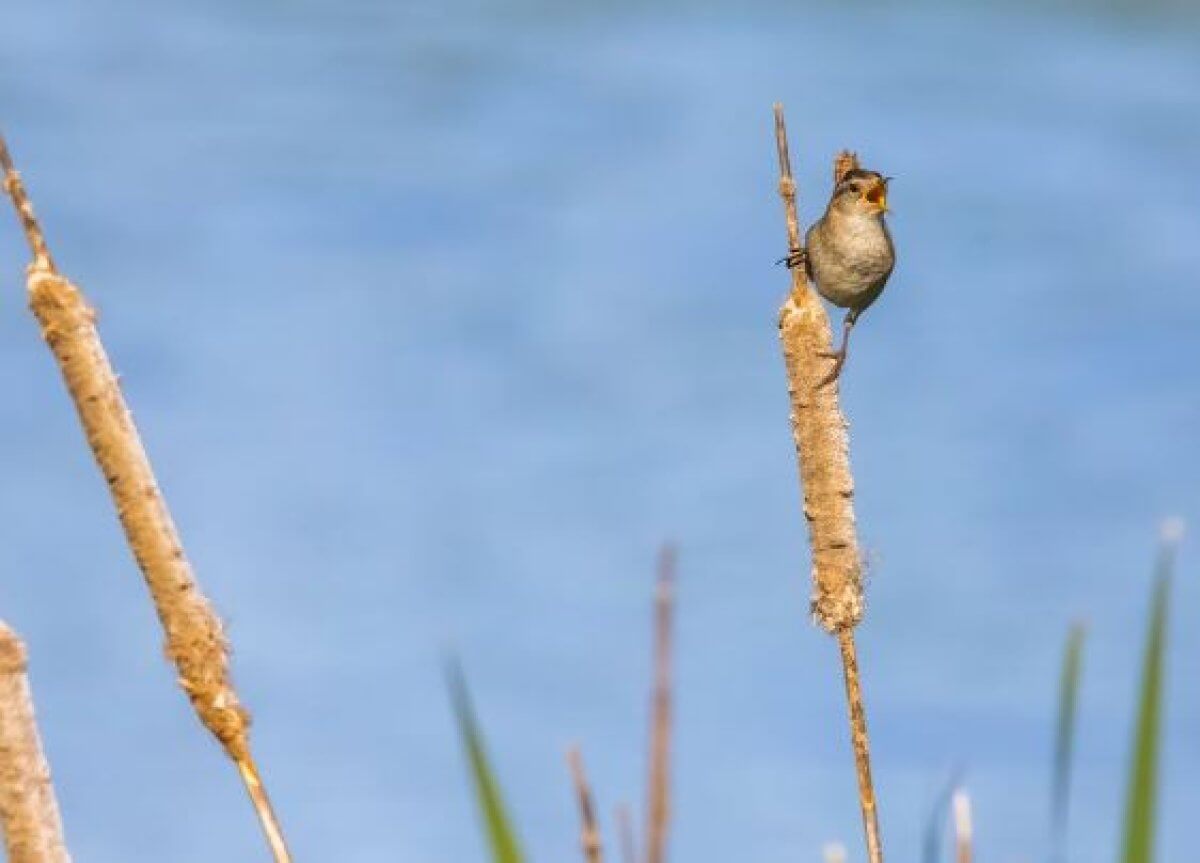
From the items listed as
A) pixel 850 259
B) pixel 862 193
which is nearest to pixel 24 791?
pixel 850 259

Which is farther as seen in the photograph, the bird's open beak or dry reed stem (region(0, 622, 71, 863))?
the bird's open beak

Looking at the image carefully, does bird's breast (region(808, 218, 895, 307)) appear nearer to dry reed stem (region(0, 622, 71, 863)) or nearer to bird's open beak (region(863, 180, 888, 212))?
bird's open beak (region(863, 180, 888, 212))

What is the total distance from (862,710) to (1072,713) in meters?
1.81

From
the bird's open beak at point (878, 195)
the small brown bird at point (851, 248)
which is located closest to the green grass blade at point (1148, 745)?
the small brown bird at point (851, 248)

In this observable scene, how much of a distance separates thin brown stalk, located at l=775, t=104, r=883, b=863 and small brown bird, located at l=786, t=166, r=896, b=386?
1.60ft

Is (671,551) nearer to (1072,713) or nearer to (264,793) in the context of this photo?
(1072,713)

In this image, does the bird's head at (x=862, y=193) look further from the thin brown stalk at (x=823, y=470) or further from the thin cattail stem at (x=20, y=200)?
the thin cattail stem at (x=20, y=200)

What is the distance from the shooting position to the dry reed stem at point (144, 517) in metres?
2.71

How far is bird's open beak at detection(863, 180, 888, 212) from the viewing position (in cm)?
491

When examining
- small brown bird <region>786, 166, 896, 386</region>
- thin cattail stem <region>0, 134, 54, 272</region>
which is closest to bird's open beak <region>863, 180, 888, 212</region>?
small brown bird <region>786, 166, 896, 386</region>

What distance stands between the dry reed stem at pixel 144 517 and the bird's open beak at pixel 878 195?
2.53 meters

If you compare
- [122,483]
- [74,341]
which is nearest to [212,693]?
[122,483]

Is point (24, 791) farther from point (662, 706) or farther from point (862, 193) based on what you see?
point (862, 193)

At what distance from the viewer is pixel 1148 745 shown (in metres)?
1.42
